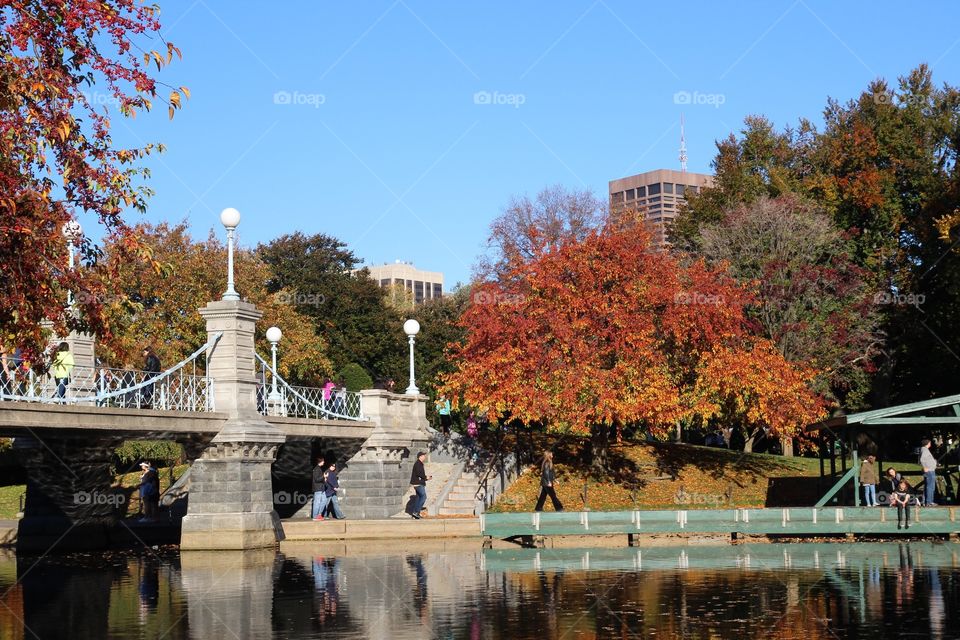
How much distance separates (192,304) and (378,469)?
732 inches

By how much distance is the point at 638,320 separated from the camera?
39.4 metres

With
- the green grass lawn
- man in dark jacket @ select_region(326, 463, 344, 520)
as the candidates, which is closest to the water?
man in dark jacket @ select_region(326, 463, 344, 520)

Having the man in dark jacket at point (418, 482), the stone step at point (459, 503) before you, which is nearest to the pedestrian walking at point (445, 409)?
the stone step at point (459, 503)

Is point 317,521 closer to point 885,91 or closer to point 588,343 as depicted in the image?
point 588,343

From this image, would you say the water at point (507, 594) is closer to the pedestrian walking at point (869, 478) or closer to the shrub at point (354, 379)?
the pedestrian walking at point (869, 478)

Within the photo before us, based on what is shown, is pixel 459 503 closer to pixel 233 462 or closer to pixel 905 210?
pixel 233 462

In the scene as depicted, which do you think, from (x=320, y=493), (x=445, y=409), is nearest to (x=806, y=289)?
(x=445, y=409)

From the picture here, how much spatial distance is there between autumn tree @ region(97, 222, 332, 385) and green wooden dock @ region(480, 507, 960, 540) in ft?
82.8

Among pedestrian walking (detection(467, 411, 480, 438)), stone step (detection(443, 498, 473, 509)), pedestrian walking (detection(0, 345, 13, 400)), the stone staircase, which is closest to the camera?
pedestrian walking (detection(0, 345, 13, 400))

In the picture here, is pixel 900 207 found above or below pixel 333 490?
above

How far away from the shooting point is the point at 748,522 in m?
27.2

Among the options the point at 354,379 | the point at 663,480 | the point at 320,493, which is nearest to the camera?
the point at 320,493

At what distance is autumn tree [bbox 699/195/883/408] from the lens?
4750 centimetres

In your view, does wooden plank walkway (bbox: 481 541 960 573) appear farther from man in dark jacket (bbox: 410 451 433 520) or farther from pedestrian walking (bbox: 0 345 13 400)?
pedestrian walking (bbox: 0 345 13 400)
